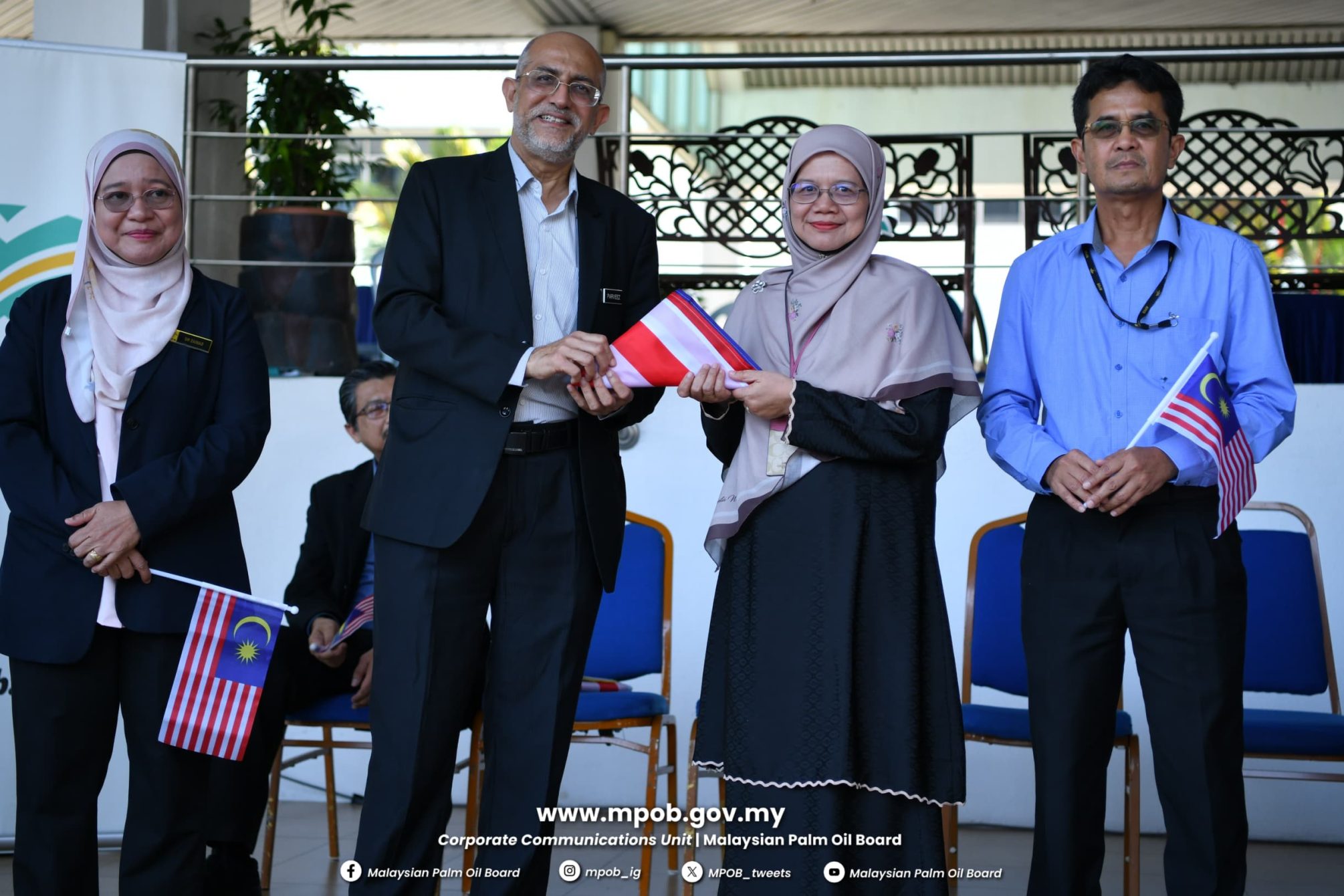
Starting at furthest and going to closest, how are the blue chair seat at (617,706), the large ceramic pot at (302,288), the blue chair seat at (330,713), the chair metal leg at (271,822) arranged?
the large ceramic pot at (302,288) < the chair metal leg at (271,822) < the blue chair seat at (330,713) < the blue chair seat at (617,706)

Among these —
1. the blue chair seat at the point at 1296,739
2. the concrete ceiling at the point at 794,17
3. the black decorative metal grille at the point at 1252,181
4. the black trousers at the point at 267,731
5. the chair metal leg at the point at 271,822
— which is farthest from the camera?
the concrete ceiling at the point at 794,17

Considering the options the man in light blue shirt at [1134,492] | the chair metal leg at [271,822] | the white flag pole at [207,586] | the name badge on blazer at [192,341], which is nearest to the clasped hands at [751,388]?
the man in light blue shirt at [1134,492]

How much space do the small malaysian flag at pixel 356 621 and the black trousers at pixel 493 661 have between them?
3.28ft

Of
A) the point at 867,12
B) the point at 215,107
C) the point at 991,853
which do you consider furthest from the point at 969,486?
the point at 867,12

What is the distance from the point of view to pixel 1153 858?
3.76m

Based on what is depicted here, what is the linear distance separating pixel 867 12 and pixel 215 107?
690 cm

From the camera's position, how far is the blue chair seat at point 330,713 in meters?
3.28

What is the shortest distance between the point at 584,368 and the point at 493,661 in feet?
1.87

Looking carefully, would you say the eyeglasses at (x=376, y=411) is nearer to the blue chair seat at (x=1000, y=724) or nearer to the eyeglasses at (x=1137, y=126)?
the blue chair seat at (x=1000, y=724)

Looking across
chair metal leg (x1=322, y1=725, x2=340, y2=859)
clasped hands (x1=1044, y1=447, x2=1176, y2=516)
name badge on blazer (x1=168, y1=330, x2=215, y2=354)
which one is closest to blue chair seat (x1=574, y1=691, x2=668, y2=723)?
chair metal leg (x1=322, y1=725, x2=340, y2=859)

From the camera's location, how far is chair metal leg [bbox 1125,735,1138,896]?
9.82 ft

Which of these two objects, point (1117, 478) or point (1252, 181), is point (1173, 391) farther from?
point (1252, 181)

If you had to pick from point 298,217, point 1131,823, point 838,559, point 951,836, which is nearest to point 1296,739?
point 1131,823

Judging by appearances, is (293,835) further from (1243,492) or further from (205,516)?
(1243,492)
